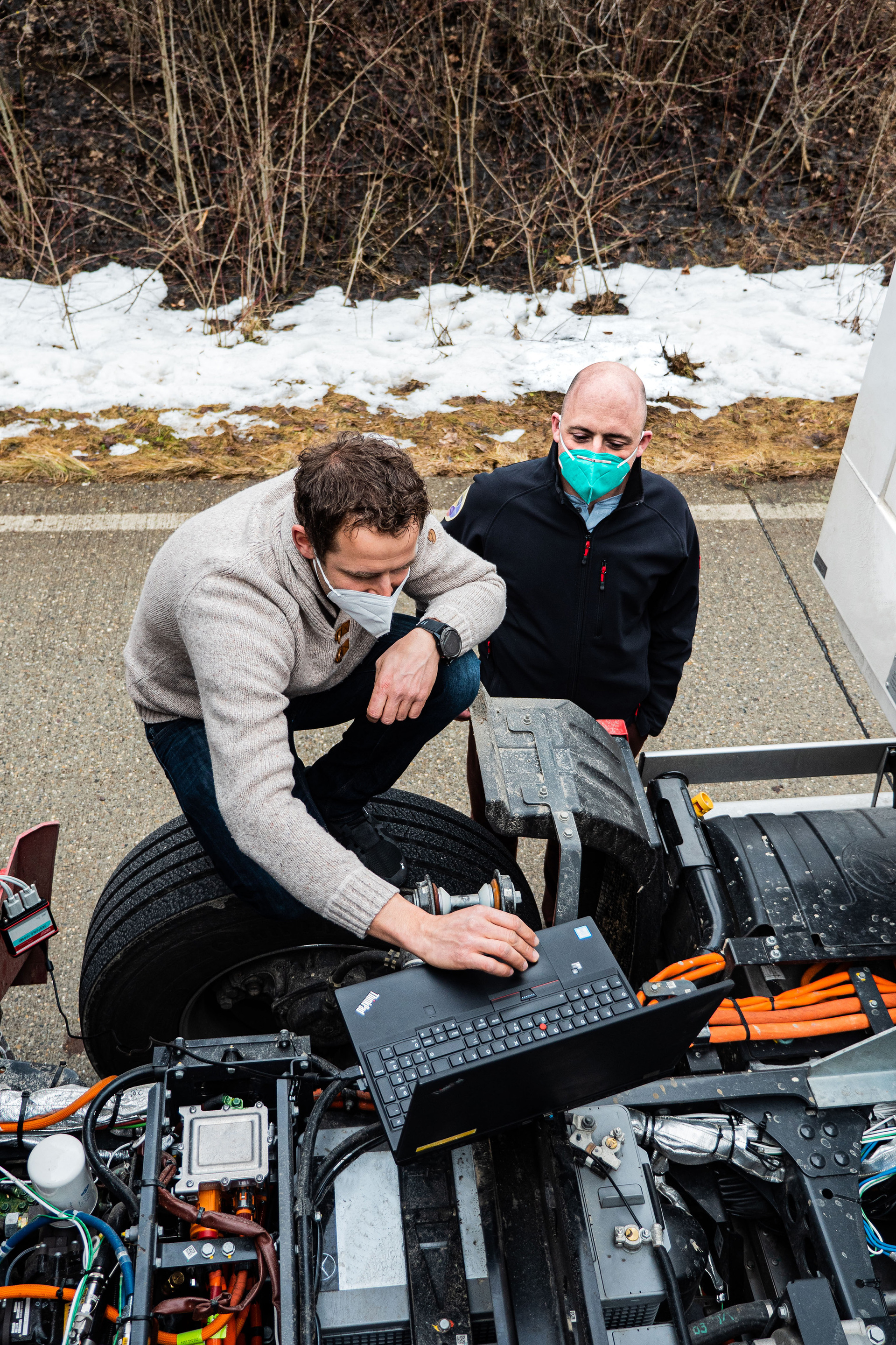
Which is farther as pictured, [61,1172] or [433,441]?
[433,441]

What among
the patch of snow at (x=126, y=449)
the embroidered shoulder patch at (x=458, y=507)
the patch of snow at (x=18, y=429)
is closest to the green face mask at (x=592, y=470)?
the embroidered shoulder patch at (x=458, y=507)

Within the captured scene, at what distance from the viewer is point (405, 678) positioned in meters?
2.61

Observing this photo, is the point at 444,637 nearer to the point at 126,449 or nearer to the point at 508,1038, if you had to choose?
the point at 508,1038

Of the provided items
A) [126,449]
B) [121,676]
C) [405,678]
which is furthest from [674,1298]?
[126,449]

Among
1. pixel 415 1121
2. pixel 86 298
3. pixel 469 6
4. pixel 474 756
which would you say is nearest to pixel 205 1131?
pixel 415 1121

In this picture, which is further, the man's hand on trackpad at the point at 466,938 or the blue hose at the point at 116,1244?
the man's hand on trackpad at the point at 466,938

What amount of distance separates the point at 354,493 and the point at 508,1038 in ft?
3.83

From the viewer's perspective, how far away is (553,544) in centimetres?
332

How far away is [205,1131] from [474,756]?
1856mm

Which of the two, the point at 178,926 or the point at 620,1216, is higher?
the point at 178,926

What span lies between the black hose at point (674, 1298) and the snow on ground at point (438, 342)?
4.92 metres

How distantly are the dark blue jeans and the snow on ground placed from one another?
3.58 metres

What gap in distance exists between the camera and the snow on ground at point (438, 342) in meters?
6.23

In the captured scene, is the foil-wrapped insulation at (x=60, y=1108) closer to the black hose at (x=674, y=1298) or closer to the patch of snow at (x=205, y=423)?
the black hose at (x=674, y=1298)
